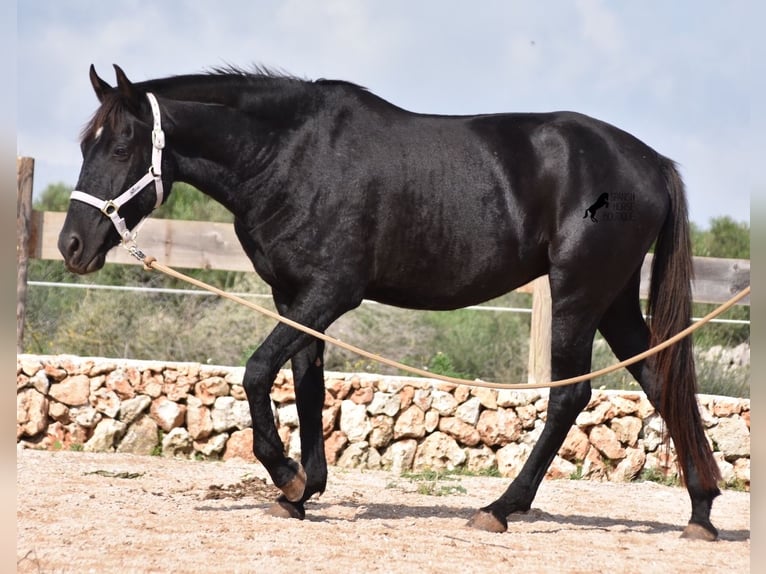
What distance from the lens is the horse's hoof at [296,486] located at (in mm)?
4461

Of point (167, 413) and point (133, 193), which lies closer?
point (133, 193)

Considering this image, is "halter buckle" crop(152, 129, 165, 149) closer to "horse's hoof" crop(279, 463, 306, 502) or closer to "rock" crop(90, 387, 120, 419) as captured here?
"horse's hoof" crop(279, 463, 306, 502)

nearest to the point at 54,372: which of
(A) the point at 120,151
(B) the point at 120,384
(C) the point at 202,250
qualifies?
(B) the point at 120,384

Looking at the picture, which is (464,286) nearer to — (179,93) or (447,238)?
(447,238)

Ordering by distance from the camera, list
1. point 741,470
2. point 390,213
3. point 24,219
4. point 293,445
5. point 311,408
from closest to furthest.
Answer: point 390,213 → point 311,408 → point 293,445 → point 741,470 → point 24,219

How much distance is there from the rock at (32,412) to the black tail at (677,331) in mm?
Result: 4421

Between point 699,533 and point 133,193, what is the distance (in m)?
3.30

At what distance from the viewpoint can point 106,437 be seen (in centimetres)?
680

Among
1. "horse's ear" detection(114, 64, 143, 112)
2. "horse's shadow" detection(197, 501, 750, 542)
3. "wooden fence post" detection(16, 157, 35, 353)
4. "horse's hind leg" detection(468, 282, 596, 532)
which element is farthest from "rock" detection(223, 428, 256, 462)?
"horse's ear" detection(114, 64, 143, 112)

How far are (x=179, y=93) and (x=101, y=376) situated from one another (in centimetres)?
309

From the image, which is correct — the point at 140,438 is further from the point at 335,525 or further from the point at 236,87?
the point at 236,87

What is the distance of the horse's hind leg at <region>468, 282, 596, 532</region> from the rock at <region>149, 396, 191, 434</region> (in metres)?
2.91

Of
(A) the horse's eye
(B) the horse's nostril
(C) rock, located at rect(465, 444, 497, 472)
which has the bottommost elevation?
(C) rock, located at rect(465, 444, 497, 472)

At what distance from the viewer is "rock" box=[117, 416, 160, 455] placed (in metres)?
6.83
